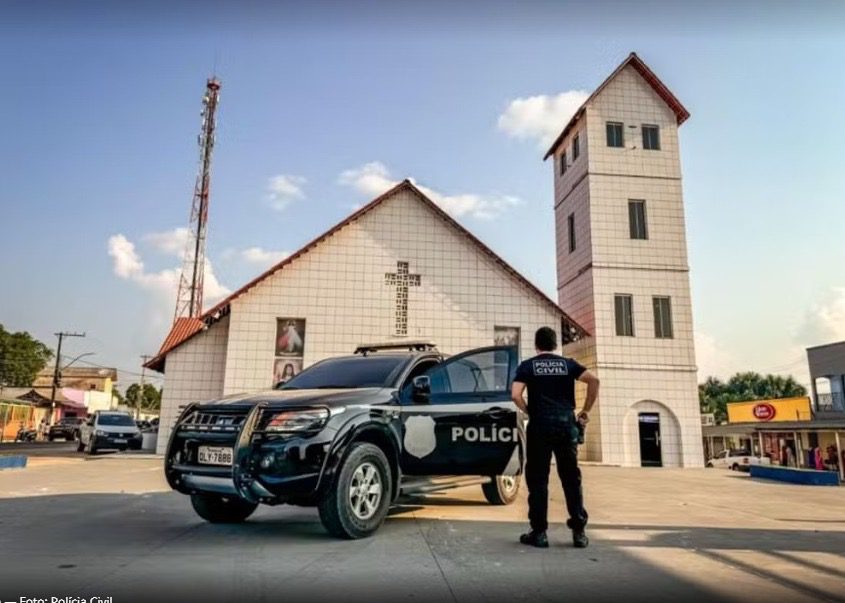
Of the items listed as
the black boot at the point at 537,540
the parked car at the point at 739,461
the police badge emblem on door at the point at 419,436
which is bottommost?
the parked car at the point at 739,461

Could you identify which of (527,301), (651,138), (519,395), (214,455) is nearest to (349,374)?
(214,455)

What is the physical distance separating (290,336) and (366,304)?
2977 mm

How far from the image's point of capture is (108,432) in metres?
24.7

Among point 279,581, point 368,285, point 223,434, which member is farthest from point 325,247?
point 279,581

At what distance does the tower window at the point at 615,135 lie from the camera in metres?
25.1

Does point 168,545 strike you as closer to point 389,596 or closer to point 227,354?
point 389,596

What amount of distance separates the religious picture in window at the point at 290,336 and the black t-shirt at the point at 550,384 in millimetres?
16292

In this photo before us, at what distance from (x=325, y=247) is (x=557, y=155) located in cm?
1386

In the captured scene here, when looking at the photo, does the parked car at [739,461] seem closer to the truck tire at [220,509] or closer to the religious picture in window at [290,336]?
the religious picture in window at [290,336]

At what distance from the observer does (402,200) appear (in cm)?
2252

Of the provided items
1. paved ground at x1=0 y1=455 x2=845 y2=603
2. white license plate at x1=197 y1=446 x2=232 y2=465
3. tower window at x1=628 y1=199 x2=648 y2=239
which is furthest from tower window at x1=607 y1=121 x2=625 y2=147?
white license plate at x1=197 y1=446 x2=232 y2=465

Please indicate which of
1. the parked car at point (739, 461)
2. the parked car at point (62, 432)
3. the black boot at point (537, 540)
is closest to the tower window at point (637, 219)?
the parked car at point (739, 461)

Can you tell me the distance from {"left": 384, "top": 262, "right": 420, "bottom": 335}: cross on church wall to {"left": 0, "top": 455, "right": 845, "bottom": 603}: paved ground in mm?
13551

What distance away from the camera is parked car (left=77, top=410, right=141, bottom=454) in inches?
969
